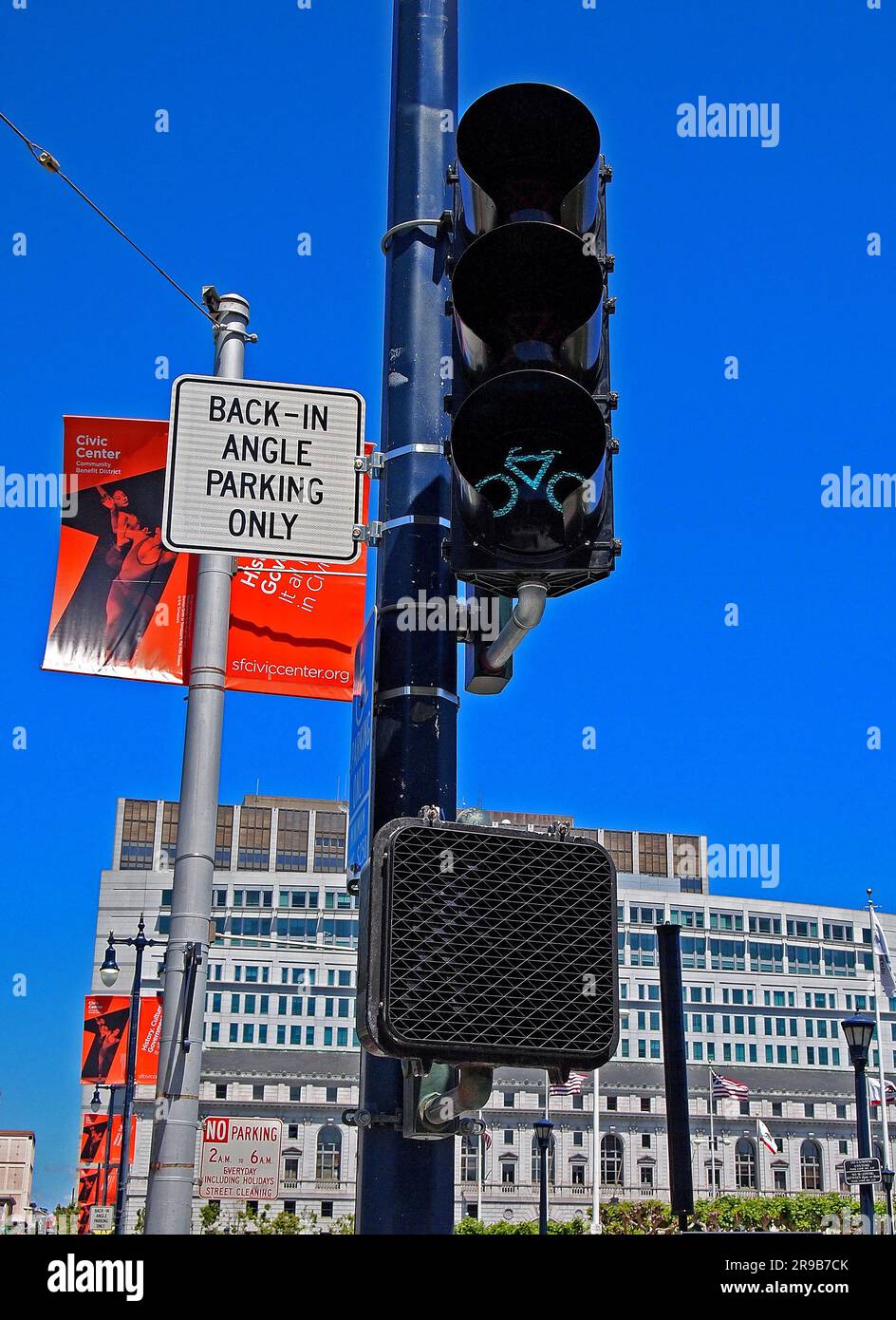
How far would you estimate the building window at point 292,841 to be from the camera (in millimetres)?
163000

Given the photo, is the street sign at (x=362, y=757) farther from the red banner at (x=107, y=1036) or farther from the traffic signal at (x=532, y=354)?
the red banner at (x=107, y=1036)

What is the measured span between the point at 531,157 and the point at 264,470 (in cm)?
114

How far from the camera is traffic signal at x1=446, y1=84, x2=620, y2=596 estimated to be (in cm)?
346

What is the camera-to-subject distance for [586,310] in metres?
3.58

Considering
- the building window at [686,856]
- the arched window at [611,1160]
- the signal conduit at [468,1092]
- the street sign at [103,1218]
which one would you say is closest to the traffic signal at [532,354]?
the signal conduit at [468,1092]

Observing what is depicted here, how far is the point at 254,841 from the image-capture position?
16362 centimetres

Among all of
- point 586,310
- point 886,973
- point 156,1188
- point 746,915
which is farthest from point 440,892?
point 746,915

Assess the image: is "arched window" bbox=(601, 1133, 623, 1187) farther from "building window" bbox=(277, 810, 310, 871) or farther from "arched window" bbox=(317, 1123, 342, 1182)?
"building window" bbox=(277, 810, 310, 871)

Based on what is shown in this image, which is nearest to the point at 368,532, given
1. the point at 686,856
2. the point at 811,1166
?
the point at 811,1166

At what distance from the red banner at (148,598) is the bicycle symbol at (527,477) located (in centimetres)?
Answer: 847

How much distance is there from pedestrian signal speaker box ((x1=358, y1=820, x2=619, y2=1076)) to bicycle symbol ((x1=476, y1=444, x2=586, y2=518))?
890 mm

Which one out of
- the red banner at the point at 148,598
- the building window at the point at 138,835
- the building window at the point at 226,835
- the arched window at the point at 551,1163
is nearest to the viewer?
the red banner at the point at 148,598

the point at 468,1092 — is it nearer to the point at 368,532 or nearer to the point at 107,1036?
the point at 368,532

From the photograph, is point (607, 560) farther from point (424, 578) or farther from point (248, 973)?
point (248, 973)
